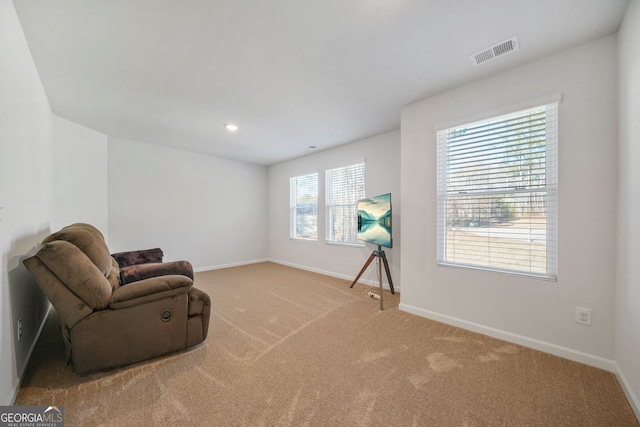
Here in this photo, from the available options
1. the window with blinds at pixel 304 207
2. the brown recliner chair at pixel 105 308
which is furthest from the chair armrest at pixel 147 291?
the window with blinds at pixel 304 207

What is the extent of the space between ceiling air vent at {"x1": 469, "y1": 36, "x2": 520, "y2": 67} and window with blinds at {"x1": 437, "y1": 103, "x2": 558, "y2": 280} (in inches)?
22.0

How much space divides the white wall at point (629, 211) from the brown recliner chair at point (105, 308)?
310 centimetres

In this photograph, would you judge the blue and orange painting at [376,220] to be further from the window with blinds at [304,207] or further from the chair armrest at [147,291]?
the chair armrest at [147,291]

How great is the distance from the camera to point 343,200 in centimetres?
455

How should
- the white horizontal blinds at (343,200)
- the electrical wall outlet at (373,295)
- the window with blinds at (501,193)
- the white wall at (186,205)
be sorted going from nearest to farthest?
the window with blinds at (501,193), the electrical wall outlet at (373,295), the white wall at (186,205), the white horizontal blinds at (343,200)

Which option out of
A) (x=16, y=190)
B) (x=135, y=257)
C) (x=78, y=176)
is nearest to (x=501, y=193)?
(x=16, y=190)

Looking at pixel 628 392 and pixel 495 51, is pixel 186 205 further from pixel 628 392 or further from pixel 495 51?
pixel 628 392

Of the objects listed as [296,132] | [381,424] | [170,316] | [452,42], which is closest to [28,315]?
[170,316]

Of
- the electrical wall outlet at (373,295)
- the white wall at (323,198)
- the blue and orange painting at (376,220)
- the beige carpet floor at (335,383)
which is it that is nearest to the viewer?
the beige carpet floor at (335,383)

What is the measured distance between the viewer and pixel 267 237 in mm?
6121

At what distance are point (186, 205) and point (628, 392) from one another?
19.2 ft

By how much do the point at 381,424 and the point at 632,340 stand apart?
5.63ft

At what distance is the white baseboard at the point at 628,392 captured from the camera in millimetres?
1387

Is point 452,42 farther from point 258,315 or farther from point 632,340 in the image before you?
point 258,315
